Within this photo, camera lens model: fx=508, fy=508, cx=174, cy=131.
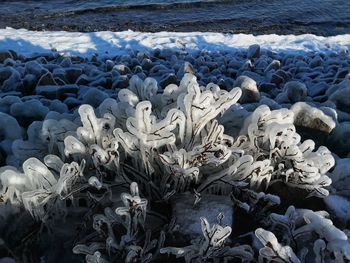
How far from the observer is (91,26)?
34.3 ft

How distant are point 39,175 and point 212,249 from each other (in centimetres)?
60

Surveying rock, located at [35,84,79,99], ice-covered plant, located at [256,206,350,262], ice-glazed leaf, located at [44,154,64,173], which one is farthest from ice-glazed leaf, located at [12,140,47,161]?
rock, located at [35,84,79,99]

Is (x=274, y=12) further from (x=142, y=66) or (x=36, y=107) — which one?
(x=36, y=107)

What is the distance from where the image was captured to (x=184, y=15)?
11453 millimetres

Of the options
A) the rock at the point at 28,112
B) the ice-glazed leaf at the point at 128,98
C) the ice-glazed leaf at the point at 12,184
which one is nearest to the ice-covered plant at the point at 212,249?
the ice-glazed leaf at the point at 12,184

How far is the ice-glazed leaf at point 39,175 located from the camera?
1607 mm

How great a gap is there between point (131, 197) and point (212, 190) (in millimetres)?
370

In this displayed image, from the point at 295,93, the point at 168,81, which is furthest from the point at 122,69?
the point at 295,93

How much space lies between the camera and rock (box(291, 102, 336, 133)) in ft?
7.20

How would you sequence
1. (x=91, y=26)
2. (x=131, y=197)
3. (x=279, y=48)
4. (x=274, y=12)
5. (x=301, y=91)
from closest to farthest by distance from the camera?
(x=131, y=197) → (x=301, y=91) → (x=279, y=48) → (x=91, y=26) → (x=274, y=12)

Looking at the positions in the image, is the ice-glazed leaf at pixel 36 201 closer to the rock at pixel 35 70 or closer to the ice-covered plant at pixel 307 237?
the ice-covered plant at pixel 307 237

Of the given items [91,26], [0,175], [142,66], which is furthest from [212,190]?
[91,26]

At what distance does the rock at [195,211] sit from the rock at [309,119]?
643 millimetres

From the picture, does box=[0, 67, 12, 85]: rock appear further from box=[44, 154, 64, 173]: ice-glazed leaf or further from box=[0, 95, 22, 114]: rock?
box=[44, 154, 64, 173]: ice-glazed leaf
